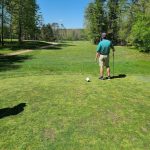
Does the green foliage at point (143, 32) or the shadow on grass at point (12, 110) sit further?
the green foliage at point (143, 32)

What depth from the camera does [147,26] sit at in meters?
36.6

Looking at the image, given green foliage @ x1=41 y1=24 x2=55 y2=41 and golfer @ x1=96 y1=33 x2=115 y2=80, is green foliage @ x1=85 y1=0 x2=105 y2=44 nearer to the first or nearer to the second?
green foliage @ x1=41 y1=24 x2=55 y2=41

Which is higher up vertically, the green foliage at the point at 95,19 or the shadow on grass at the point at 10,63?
the green foliage at the point at 95,19

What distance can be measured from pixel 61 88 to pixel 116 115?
3501 millimetres

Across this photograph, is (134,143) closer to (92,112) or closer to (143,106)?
(92,112)

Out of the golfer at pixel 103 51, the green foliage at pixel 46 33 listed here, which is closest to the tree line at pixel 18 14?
the golfer at pixel 103 51

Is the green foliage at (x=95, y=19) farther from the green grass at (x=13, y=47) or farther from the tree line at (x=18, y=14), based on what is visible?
the green grass at (x=13, y=47)

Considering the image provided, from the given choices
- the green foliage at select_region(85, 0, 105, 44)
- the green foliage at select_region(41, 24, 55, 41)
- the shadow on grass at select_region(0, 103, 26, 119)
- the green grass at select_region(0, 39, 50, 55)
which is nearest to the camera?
the shadow on grass at select_region(0, 103, 26, 119)

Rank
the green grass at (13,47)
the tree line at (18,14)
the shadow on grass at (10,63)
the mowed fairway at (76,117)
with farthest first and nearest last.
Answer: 1. the tree line at (18,14)
2. the green grass at (13,47)
3. the shadow on grass at (10,63)
4. the mowed fairway at (76,117)

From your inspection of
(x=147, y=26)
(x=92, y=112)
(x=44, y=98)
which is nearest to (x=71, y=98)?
(x=44, y=98)

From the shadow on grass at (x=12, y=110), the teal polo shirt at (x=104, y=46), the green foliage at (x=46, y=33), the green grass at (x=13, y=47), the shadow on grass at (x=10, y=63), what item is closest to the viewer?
the shadow on grass at (x=12, y=110)

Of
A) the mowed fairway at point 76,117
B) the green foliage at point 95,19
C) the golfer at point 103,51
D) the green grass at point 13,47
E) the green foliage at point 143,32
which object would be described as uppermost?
the green foliage at point 95,19

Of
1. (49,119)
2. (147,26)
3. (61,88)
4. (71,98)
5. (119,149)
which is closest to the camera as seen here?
(119,149)

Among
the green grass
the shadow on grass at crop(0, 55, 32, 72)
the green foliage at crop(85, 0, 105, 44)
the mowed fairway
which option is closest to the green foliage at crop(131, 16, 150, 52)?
the green grass
